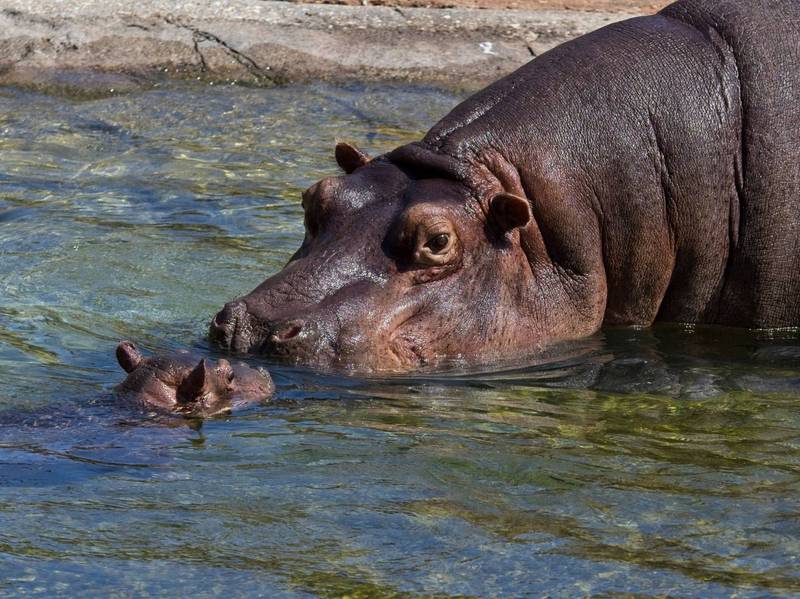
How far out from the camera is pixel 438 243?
5992 millimetres

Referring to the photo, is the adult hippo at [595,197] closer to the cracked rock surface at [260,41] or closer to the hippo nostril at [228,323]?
the hippo nostril at [228,323]

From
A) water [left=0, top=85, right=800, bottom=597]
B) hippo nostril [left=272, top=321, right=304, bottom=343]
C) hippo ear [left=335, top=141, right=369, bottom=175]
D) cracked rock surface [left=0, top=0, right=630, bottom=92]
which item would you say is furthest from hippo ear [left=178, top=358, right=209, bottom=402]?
cracked rock surface [left=0, top=0, right=630, bottom=92]

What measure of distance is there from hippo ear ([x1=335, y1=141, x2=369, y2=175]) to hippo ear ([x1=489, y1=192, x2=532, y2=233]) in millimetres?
728

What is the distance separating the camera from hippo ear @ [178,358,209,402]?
4934 mm

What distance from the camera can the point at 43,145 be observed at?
10.2 metres

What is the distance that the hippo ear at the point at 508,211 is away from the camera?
5.96 metres

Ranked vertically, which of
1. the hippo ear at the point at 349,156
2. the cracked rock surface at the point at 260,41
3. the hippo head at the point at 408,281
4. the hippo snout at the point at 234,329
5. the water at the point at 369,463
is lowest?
the water at the point at 369,463

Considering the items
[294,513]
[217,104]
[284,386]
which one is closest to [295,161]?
[217,104]

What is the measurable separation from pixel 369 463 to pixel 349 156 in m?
2.33

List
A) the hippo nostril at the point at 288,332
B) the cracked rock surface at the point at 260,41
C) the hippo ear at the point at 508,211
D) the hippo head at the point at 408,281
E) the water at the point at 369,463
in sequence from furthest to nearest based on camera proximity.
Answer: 1. the cracked rock surface at the point at 260,41
2. the hippo ear at the point at 508,211
3. the hippo head at the point at 408,281
4. the hippo nostril at the point at 288,332
5. the water at the point at 369,463

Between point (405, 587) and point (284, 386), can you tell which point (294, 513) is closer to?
point (405, 587)

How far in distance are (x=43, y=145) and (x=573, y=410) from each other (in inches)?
228

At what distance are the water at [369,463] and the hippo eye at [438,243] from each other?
0.49m

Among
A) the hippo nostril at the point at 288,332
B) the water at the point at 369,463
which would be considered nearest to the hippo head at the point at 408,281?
the hippo nostril at the point at 288,332
